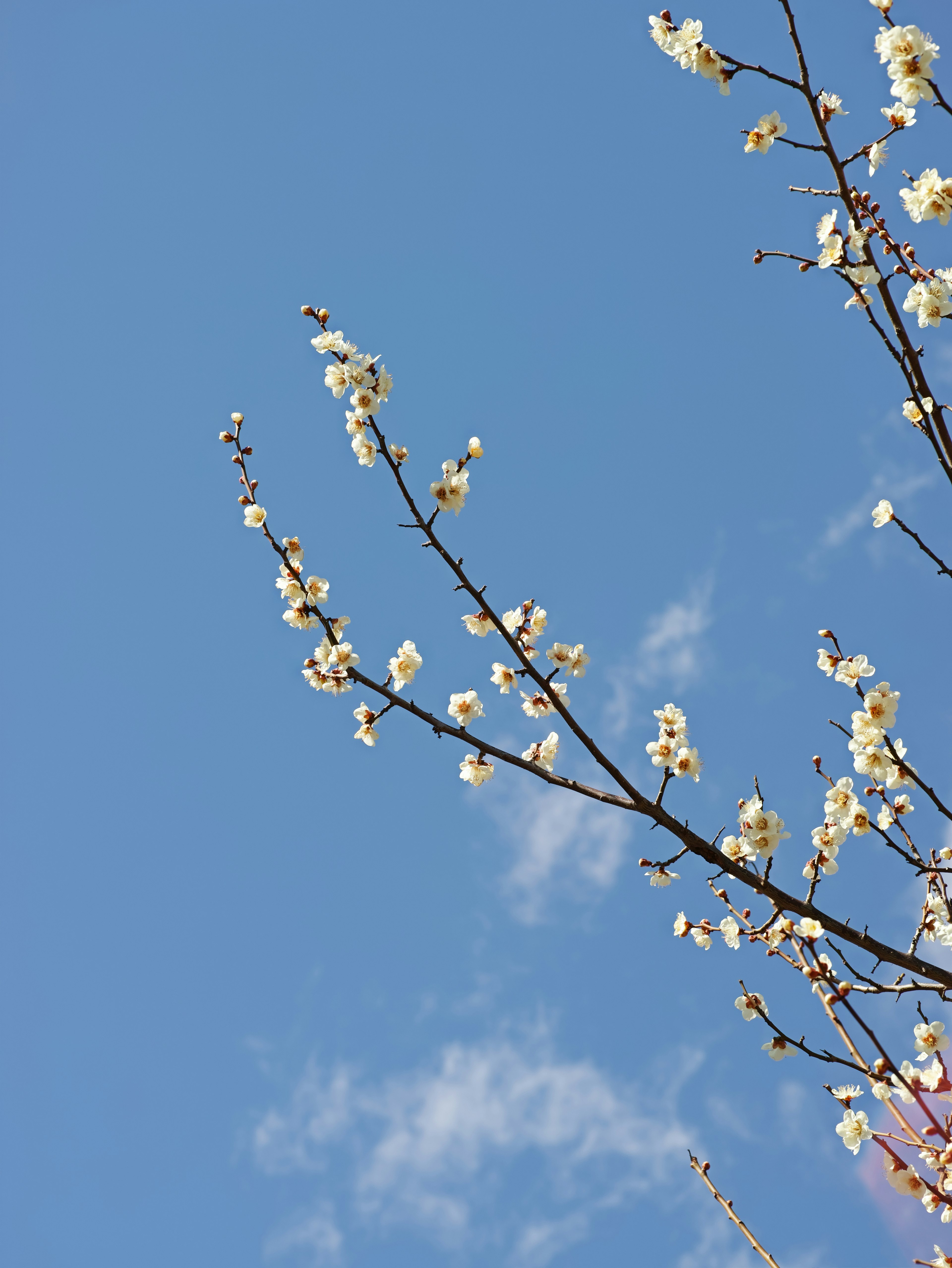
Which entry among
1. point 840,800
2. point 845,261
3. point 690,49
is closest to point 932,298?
point 845,261

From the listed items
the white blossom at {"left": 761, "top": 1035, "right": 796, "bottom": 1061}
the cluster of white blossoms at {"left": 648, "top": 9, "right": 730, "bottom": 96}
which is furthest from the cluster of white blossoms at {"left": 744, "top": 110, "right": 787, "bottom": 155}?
the white blossom at {"left": 761, "top": 1035, "right": 796, "bottom": 1061}

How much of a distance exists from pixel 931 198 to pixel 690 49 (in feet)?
4.58

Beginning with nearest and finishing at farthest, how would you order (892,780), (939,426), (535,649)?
1. (939,426)
2. (892,780)
3. (535,649)

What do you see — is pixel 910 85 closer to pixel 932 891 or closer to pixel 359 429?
pixel 359 429

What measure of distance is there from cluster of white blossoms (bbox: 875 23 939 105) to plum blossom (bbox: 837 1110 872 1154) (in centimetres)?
487

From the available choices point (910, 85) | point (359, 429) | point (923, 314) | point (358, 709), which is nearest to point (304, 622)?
point (358, 709)

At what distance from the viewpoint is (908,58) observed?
368 centimetres

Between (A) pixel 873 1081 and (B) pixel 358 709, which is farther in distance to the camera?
(B) pixel 358 709

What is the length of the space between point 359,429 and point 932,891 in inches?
152

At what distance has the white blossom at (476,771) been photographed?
185 inches

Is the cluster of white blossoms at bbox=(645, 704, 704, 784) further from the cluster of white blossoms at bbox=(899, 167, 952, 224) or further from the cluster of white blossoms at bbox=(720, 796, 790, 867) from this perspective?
the cluster of white blossoms at bbox=(899, 167, 952, 224)

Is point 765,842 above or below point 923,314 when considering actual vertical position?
below

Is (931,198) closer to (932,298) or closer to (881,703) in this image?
(932,298)

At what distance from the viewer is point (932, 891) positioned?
4332 millimetres
